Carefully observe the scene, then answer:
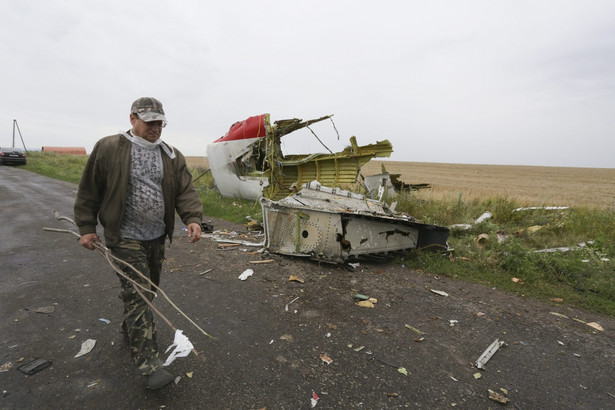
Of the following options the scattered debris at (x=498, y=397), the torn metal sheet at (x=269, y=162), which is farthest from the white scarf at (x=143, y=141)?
the torn metal sheet at (x=269, y=162)

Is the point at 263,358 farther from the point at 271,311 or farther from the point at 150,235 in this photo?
the point at 150,235

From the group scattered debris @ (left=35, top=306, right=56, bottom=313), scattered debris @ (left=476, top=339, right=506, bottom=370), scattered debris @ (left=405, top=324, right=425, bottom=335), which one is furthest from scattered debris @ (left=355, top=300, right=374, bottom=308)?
scattered debris @ (left=35, top=306, right=56, bottom=313)

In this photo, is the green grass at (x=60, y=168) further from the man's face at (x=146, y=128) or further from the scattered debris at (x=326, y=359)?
the scattered debris at (x=326, y=359)

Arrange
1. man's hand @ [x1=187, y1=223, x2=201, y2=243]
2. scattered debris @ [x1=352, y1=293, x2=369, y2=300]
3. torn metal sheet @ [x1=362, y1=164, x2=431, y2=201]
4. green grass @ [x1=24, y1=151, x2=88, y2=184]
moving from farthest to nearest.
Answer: green grass @ [x1=24, y1=151, x2=88, y2=184], torn metal sheet @ [x1=362, y1=164, x2=431, y2=201], scattered debris @ [x1=352, y1=293, x2=369, y2=300], man's hand @ [x1=187, y1=223, x2=201, y2=243]

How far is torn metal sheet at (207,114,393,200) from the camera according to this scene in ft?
27.4

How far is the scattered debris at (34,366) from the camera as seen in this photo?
2281 millimetres

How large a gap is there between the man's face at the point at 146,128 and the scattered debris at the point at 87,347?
1.76 metres

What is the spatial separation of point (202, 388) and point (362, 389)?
113 centimetres

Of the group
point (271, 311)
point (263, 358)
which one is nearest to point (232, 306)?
point (271, 311)

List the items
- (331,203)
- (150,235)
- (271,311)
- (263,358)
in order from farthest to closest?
(331,203) → (271,311) → (263,358) → (150,235)

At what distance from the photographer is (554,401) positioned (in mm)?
2309

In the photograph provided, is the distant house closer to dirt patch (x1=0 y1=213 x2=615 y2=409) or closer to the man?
dirt patch (x1=0 y1=213 x2=615 y2=409)

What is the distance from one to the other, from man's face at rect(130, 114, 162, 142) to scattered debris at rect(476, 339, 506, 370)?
315cm

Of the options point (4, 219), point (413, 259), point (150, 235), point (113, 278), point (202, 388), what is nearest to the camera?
point (202, 388)
